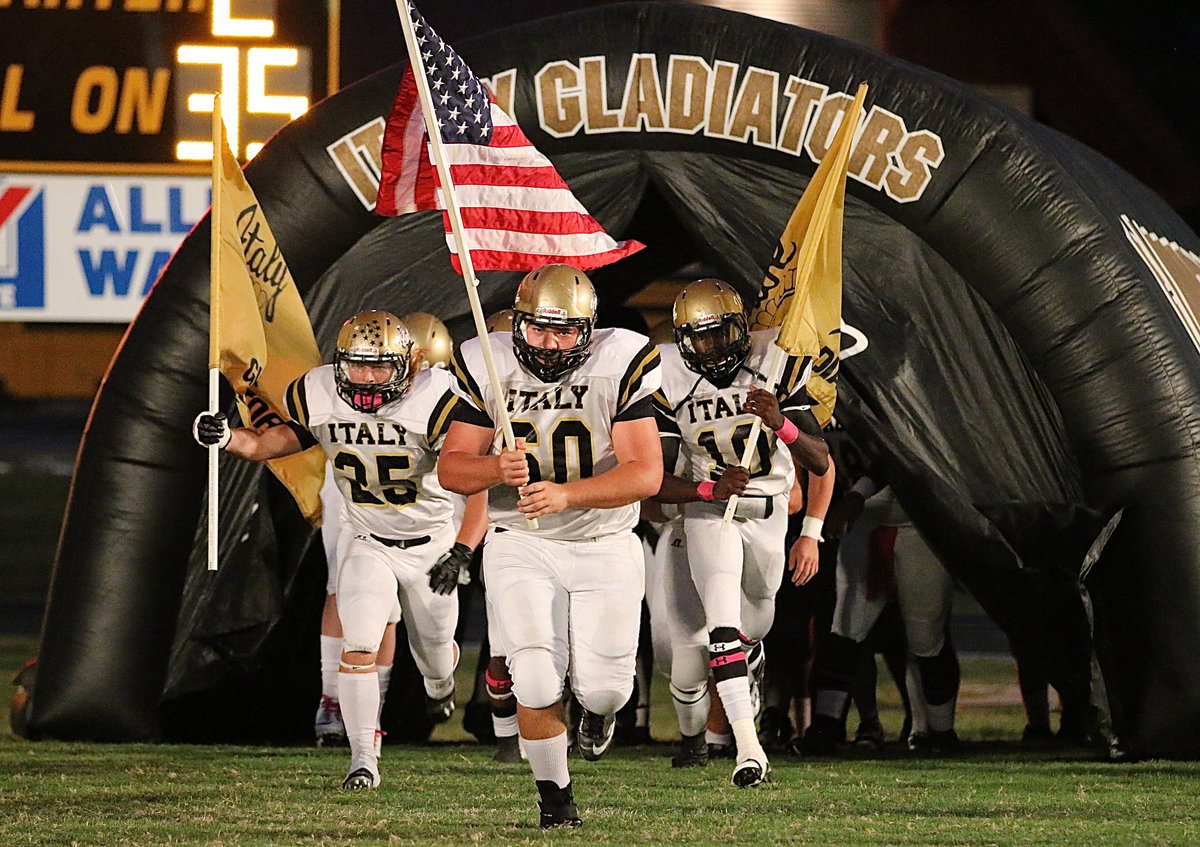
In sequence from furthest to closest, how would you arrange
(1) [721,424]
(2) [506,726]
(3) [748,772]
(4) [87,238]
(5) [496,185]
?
(4) [87,238] < (2) [506,726] < (1) [721,424] < (3) [748,772] < (5) [496,185]

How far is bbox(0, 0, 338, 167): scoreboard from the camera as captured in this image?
9.75m

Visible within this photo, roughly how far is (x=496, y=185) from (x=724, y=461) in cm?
143

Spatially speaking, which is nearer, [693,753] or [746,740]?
[746,740]

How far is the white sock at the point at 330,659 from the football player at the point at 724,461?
1.36m

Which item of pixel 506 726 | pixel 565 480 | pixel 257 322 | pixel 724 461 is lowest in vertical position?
pixel 506 726

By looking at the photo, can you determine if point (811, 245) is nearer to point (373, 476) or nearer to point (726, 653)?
point (726, 653)

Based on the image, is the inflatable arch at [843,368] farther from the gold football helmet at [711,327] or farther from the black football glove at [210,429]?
the black football glove at [210,429]

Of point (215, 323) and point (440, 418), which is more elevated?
point (215, 323)

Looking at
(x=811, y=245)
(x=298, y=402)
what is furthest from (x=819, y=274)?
(x=298, y=402)

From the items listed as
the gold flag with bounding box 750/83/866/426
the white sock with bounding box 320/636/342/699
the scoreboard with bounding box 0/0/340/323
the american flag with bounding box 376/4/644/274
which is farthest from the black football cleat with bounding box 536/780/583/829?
the scoreboard with bounding box 0/0/340/323

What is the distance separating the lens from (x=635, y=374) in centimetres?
576

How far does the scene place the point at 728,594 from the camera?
265 inches

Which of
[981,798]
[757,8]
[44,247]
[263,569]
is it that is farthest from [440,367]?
[757,8]

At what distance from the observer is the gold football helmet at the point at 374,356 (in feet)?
22.2
